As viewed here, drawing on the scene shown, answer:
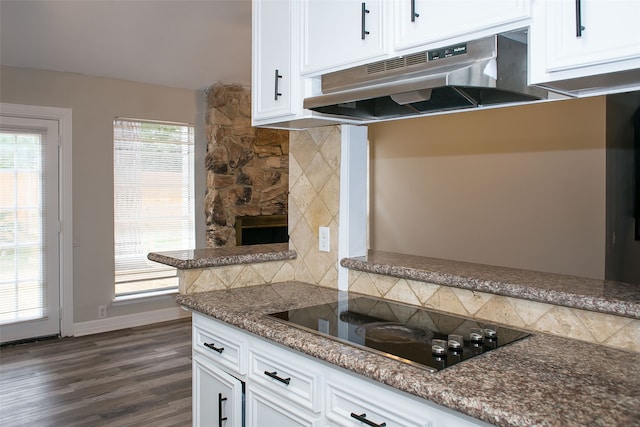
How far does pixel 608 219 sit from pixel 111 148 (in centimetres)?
467

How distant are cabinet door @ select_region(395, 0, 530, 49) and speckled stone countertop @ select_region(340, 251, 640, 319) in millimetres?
835

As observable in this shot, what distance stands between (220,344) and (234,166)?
3.60 m

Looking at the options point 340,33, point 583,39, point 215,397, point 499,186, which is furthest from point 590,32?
point 499,186

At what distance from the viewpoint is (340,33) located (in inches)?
74.3

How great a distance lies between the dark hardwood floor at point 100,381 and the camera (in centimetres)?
309

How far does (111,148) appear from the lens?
496 centimetres

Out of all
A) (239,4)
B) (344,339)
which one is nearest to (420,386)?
(344,339)

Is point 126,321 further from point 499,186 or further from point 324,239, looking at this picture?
point 499,186

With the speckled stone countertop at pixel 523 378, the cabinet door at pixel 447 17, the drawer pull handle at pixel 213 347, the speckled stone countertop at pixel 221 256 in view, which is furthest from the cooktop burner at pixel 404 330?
the cabinet door at pixel 447 17

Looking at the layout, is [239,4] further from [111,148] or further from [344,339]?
[344,339]

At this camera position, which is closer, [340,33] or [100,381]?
[340,33]

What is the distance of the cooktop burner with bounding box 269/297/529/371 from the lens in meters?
1.44

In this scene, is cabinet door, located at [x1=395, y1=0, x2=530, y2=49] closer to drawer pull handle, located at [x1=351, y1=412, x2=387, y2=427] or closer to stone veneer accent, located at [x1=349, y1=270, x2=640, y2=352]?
stone veneer accent, located at [x1=349, y1=270, x2=640, y2=352]

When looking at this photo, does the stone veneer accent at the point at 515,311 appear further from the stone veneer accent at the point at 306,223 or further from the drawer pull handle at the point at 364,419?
the drawer pull handle at the point at 364,419
